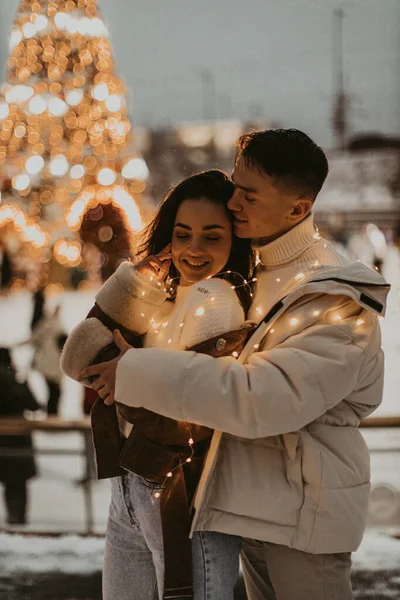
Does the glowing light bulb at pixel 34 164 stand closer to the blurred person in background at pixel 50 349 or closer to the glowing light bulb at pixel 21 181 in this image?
the glowing light bulb at pixel 21 181

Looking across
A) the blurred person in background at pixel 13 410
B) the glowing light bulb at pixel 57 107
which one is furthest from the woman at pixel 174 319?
the glowing light bulb at pixel 57 107

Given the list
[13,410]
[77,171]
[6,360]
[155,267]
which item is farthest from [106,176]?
[155,267]

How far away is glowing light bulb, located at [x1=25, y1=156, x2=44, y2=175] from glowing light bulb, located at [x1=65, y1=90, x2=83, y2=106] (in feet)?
1.18

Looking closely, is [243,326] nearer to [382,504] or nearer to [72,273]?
[382,504]

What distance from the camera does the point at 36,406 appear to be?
3.67 m

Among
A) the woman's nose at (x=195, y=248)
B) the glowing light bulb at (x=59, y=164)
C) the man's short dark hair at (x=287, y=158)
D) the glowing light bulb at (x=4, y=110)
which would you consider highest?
the glowing light bulb at (x=4, y=110)

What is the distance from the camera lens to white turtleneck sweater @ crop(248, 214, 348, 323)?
136 centimetres

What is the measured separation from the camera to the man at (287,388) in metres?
1.19

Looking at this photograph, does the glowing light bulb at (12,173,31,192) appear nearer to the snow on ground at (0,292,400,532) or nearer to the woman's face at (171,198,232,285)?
the snow on ground at (0,292,400,532)

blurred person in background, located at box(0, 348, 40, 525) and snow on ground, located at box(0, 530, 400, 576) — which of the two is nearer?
snow on ground, located at box(0, 530, 400, 576)

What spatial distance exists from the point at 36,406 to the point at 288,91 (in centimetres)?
211

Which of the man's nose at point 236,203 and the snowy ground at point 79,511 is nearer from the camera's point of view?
the man's nose at point 236,203

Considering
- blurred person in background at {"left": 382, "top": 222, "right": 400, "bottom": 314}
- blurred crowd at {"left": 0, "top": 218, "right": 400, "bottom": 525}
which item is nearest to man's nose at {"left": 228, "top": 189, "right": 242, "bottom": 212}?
blurred crowd at {"left": 0, "top": 218, "right": 400, "bottom": 525}

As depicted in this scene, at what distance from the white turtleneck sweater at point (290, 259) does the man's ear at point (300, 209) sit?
0.5 inches
